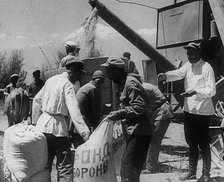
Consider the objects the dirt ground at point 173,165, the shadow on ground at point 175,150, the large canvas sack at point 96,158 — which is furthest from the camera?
the shadow on ground at point 175,150

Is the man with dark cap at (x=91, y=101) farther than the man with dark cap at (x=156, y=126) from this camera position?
No

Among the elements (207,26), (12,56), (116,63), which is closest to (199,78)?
(116,63)

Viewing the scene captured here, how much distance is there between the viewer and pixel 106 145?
4242 mm

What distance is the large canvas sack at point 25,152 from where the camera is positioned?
13.8 ft

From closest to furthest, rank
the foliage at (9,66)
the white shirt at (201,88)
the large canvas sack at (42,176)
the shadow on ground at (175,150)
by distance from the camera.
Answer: the large canvas sack at (42,176) → the white shirt at (201,88) → the shadow on ground at (175,150) → the foliage at (9,66)

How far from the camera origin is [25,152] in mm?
4305

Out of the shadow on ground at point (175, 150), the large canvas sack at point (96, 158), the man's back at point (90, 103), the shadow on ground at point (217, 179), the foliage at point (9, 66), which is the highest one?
the foliage at point (9, 66)

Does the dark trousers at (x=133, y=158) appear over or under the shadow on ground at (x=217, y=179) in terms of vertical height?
over

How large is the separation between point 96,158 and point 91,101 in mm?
1706

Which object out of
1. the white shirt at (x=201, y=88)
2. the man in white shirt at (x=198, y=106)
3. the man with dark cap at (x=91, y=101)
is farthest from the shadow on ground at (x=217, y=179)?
the man with dark cap at (x=91, y=101)

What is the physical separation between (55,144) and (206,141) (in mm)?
1919

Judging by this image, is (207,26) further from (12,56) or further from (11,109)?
(12,56)

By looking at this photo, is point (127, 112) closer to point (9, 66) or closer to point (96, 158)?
point (96, 158)

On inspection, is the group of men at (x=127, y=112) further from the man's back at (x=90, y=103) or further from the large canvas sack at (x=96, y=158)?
the man's back at (x=90, y=103)
